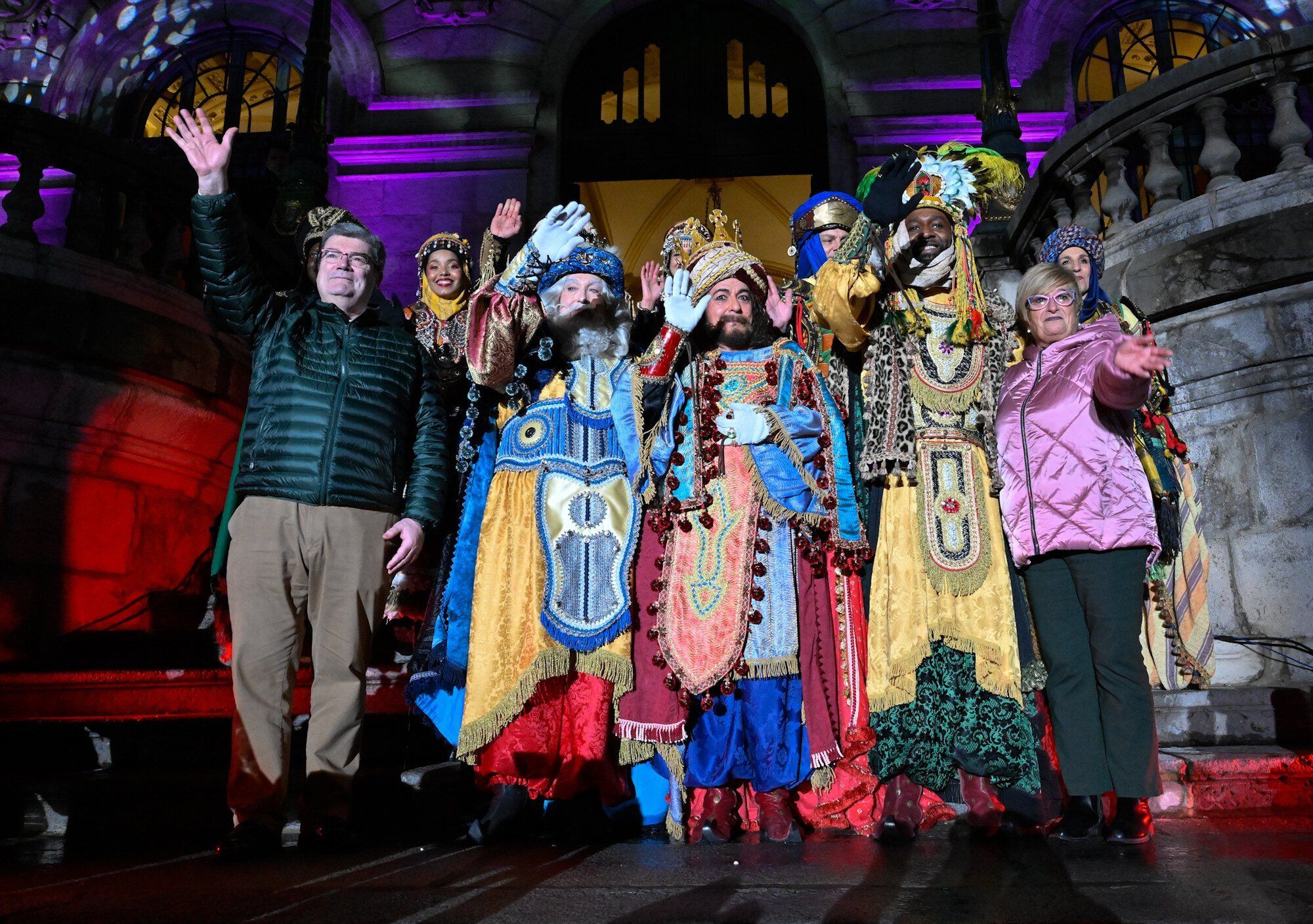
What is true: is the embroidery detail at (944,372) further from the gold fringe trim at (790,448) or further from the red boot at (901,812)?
the red boot at (901,812)

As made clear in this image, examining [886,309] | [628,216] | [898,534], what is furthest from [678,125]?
[898,534]

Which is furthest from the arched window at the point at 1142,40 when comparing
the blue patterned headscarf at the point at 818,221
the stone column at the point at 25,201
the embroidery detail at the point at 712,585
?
the stone column at the point at 25,201

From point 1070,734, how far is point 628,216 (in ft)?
41.0

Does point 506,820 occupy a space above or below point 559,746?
below

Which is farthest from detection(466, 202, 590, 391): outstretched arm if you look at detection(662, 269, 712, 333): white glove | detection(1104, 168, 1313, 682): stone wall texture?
detection(1104, 168, 1313, 682): stone wall texture

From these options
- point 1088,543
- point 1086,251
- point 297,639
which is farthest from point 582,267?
point 1088,543

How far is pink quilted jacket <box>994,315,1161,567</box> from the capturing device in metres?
3.00

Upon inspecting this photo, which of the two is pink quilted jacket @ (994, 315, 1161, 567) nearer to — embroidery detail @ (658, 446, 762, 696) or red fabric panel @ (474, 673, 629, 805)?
embroidery detail @ (658, 446, 762, 696)

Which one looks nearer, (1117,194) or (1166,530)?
(1166,530)

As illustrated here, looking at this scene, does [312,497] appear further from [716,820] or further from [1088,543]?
[1088,543]

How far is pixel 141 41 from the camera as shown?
995 centimetres

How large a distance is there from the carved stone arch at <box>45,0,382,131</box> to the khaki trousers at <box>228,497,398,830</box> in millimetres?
7715

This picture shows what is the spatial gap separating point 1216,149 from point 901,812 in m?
4.24

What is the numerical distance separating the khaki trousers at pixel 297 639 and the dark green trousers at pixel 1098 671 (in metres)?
2.21
